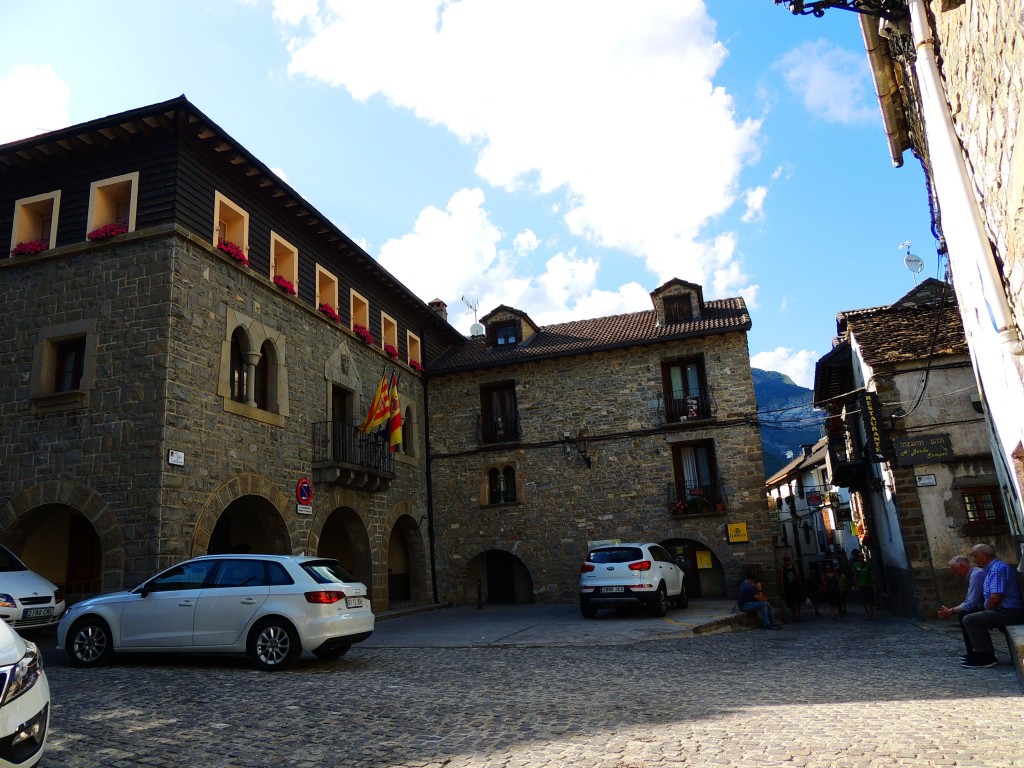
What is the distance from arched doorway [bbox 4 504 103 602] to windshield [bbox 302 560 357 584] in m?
6.85

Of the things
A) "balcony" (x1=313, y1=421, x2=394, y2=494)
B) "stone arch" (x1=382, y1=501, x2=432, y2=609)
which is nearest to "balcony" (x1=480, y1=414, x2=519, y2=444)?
"stone arch" (x1=382, y1=501, x2=432, y2=609)

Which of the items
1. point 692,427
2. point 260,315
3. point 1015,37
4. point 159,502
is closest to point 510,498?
point 692,427

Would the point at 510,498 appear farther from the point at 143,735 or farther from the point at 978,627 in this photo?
the point at 143,735

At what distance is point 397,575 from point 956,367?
15.3m

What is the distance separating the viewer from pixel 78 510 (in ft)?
37.7

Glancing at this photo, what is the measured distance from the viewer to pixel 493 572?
21.6 metres

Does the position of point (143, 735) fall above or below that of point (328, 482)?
below

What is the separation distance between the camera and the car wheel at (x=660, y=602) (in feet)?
47.0

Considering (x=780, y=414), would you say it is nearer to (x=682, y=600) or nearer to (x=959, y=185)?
(x=682, y=600)

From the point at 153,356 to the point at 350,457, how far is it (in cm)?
562

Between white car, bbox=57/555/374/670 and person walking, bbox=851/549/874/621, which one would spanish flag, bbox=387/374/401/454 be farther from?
person walking, bbox=851/549/874/621

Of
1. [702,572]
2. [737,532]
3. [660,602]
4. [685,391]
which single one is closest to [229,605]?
[660,602]

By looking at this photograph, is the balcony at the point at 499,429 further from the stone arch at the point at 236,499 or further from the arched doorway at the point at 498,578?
the stone arch at the point at 236,499

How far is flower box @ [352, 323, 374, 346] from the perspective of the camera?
18062 millimetres
